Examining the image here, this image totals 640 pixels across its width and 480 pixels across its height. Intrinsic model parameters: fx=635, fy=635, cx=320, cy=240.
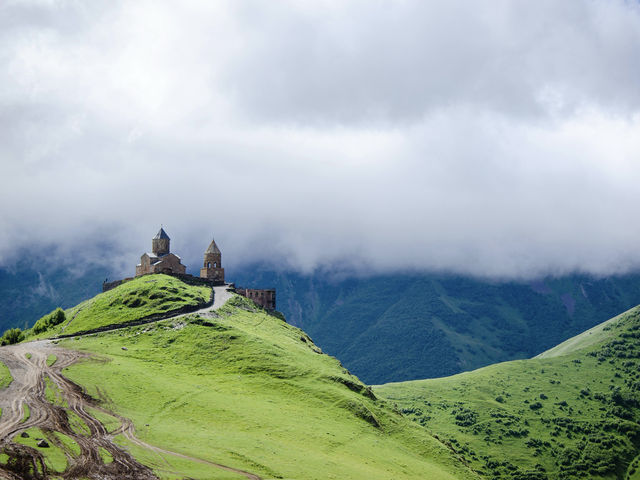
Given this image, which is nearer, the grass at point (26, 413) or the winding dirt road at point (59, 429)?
the winding dirt road at point (59, 429)

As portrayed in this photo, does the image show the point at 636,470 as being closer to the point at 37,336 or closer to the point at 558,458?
the point at 558,458

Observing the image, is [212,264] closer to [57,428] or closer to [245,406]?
[245,406]

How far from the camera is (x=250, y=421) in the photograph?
87812mm

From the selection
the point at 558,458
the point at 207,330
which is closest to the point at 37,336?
the point at 207,330

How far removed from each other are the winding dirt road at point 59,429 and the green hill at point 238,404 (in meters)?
1.40

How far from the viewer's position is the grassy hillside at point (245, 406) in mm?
74750

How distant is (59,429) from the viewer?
68.4m

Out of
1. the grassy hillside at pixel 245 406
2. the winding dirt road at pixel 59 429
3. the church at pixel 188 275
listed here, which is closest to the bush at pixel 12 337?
the grassy hillside at pixel 245 406

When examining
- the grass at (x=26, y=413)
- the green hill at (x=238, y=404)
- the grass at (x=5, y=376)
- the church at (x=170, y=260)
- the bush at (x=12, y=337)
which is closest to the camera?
the grass at (x=26, y=413)

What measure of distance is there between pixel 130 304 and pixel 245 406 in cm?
5497

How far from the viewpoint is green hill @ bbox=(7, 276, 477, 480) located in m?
74.1

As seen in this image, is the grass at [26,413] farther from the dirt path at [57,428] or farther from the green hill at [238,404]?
the green hill at [238,404]

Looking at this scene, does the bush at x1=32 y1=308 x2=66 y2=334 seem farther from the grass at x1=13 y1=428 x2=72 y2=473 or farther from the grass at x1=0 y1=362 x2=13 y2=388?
the grass at x1=13 y1=428 x2=72 y2=473

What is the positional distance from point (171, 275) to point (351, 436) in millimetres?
92569
